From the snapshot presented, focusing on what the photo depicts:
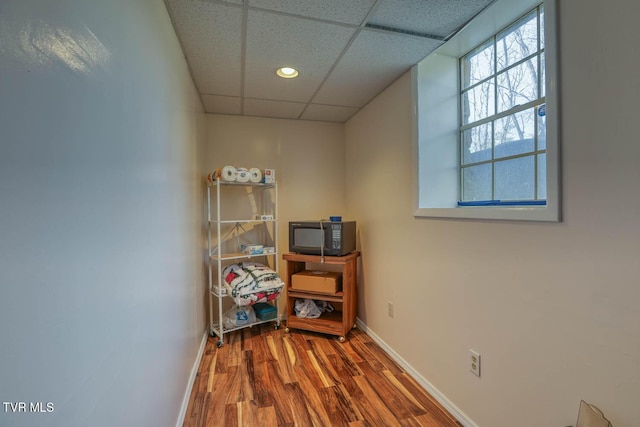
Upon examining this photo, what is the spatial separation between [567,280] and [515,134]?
824mm

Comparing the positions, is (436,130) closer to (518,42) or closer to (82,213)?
(518,42)

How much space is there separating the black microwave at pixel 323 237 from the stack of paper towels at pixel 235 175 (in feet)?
1.90

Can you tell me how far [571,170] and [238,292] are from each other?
2383 millimetres

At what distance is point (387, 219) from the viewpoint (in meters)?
2.39

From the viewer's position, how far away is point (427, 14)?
1.47 metres

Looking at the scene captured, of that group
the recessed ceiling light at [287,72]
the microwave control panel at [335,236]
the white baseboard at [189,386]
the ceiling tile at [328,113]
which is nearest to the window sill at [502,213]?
the microwave control panel at [335,236]

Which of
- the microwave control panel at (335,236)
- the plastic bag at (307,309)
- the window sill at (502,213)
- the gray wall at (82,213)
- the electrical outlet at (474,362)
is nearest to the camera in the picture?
the gray wall at (82,213)

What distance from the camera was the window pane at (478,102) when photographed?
67.0 inches

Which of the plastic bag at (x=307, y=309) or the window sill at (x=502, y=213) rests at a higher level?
the window sill at (x=502, y=213)

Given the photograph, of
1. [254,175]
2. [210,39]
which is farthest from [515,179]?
[254,175]

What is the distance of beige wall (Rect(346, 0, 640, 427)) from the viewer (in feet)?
3.02

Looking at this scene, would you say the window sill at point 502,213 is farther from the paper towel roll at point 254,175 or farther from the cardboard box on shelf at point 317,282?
the paper towel roll at point 254,175

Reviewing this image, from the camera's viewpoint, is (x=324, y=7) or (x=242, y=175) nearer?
(x=324, y=7)

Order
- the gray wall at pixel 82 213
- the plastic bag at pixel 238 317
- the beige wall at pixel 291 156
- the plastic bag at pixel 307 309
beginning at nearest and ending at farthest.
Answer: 1. the gray wall at pixel 82 213
2. the plastic bag at pixel 238 317
3. the plastic bag at pixel 307 309
4. the beige wall at pixel 291 156
